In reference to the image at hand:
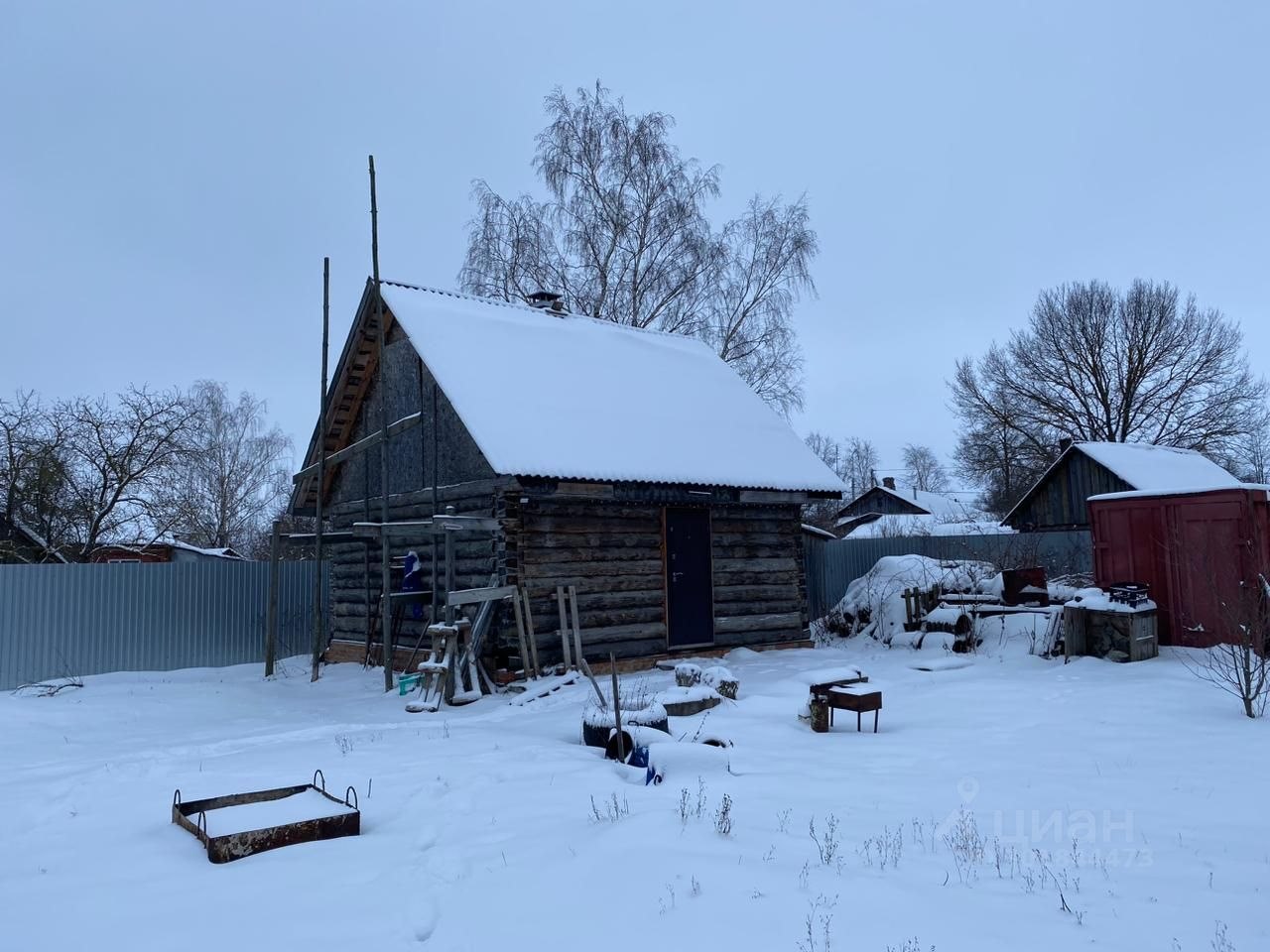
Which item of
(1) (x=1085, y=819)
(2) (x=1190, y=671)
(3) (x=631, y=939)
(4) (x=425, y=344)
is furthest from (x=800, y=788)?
(4) (x=425, y=344)

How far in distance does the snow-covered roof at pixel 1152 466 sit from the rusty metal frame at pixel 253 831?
24296mm

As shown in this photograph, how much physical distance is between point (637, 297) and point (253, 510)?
22.0m

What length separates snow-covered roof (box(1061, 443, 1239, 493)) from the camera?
82.4 ft

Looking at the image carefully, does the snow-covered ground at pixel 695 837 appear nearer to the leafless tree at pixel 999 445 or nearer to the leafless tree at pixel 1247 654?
the leafless tree at pixel 1247 654

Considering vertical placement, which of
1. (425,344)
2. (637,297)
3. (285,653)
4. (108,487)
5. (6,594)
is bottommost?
(285,653)

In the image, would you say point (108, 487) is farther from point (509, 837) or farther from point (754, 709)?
point (509, 837)

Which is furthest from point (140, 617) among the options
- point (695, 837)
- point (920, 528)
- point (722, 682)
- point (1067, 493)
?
point (920, 528)

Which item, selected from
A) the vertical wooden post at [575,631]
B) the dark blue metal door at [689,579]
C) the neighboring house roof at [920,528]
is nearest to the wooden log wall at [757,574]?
the dark blue metal door at [689,579]

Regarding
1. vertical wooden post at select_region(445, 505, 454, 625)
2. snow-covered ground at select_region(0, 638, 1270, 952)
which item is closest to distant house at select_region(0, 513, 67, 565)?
snow-covered ground at select_region(0, 638, 1270, 952)

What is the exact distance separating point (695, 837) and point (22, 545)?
20.1 m

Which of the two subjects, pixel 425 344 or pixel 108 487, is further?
pixel 108 487

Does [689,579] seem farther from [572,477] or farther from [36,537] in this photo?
[36,537]

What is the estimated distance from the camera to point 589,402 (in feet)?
47.0

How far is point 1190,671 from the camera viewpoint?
1004 centimetres
